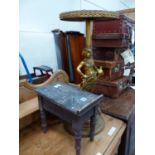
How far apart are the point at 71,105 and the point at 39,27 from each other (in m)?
0.67

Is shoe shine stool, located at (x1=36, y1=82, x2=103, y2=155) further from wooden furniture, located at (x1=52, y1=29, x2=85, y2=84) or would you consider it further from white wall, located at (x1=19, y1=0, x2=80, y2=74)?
wooden furniture, located at (x1=52, y1=29, x2=85, y2=84)

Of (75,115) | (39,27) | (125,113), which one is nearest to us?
(75,115)

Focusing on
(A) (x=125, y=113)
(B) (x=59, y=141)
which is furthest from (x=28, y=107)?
(A) (x=125, y=113)

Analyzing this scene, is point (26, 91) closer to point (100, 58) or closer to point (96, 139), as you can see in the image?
point (96, 139)

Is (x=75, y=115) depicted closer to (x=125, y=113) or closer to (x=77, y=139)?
(x=77, y=139)

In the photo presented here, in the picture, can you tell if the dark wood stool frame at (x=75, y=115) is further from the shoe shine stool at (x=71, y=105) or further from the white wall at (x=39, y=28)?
the white wall at (x=39, y=28)

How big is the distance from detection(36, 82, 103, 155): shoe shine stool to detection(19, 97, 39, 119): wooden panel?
0.15ft

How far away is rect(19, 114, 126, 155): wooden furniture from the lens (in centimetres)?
63

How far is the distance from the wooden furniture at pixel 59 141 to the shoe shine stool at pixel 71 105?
0.04 m

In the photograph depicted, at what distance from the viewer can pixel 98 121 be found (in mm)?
787

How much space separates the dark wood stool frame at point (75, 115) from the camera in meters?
0.57

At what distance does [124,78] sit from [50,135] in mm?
657

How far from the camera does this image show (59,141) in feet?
2.24
